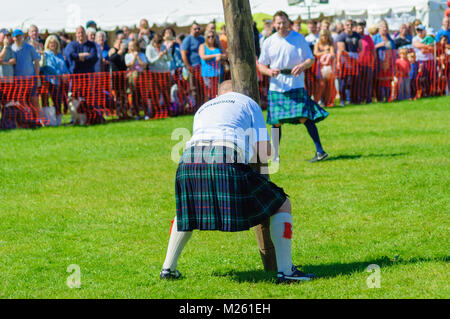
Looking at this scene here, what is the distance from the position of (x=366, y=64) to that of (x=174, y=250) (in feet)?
36.5

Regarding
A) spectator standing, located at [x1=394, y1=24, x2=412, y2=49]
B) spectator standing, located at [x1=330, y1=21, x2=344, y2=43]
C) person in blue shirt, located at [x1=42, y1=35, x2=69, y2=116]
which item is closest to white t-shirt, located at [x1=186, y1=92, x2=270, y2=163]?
person in blue shirt, located at [x1=42, y1=35, x2=69, y2=116]

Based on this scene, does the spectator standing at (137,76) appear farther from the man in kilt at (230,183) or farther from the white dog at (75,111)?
the man in kilt at (230,183)

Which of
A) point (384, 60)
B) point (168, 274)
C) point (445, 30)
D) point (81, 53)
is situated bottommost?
point (168, 274)

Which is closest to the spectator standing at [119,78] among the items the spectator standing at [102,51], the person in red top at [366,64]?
the spectator standing at [102,51]

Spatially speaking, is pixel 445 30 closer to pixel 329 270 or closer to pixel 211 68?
pixel 211 68

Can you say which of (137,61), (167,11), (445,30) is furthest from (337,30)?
(167,11)

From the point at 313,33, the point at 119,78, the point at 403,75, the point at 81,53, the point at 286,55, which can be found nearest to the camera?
the point at 286,55

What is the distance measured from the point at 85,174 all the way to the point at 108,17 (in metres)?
12.9

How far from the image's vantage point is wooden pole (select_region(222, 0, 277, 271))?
4.88 m

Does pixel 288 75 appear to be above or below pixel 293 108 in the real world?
above

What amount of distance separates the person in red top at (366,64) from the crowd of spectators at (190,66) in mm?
19

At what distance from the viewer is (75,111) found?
517 inches

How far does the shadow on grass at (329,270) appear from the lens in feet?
15.5
